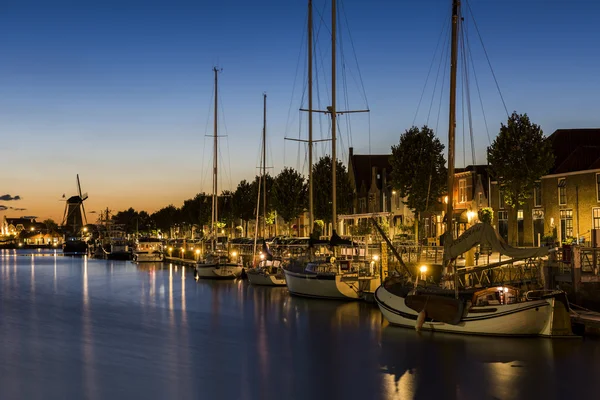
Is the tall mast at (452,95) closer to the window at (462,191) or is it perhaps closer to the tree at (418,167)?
the tree at (418,167)

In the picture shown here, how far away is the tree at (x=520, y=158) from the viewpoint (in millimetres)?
61656

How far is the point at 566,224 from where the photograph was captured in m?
64.3

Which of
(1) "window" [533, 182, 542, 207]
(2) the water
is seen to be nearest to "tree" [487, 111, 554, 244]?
(1) "window" [533, 182, 542, 207]

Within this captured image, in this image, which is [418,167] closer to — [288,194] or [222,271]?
[222,271]

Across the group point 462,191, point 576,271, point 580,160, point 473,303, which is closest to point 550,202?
point 580,160

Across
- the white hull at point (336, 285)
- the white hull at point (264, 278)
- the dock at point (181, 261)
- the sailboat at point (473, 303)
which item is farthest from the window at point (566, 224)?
the dock at point (181, 261)

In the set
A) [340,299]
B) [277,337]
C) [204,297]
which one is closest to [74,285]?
[204,297]

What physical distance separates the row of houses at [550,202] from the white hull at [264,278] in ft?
26.6

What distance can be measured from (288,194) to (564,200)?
146 feet

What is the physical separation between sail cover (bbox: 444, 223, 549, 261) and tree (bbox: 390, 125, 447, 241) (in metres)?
35.2

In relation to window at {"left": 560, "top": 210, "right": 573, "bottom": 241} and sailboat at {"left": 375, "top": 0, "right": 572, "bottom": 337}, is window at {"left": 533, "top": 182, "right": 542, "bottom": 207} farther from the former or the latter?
sailboat at {"left": 375, "top": 0, "right": 572, "bottom": 337}

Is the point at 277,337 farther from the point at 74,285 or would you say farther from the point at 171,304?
the point at 74,285

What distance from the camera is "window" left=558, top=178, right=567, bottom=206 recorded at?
212ft

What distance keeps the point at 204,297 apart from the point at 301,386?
35.2 meters
